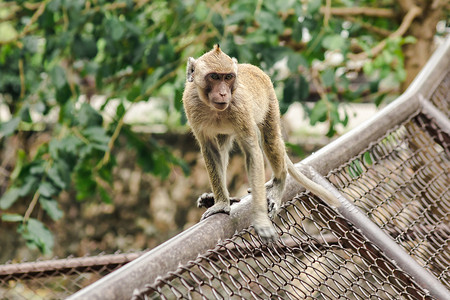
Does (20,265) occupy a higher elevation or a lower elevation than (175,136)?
higher

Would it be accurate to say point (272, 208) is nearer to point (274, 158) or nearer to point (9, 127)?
point (274, 158)

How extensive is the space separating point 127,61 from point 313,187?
254cm

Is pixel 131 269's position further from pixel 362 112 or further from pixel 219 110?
pixel 362 112

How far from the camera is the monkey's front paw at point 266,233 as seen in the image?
5.91ft

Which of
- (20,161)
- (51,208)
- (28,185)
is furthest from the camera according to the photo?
(20,161)

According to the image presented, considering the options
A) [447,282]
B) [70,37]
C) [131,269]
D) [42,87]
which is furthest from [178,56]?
[131,269]

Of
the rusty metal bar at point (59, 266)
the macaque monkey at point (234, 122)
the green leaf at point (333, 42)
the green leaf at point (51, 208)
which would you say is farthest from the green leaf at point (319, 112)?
the green leaf at point (51, 208)

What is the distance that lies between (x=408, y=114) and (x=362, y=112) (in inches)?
236

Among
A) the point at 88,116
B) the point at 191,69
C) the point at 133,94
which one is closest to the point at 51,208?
the point at 88,116

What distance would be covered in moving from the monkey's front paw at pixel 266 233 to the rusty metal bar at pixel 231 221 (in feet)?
0.15

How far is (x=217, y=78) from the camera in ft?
7.66

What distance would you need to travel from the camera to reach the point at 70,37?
379 centimetres

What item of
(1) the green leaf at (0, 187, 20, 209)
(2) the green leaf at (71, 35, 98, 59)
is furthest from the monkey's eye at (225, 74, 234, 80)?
(1) the green leaf at (0, 187, 20, 209)

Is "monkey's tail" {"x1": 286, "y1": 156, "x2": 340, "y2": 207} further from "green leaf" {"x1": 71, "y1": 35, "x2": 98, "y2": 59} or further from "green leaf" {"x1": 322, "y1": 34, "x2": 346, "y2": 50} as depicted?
"green leaf" {"x1": 71, "y1": 35, "x2": 98, "y2": 59}
